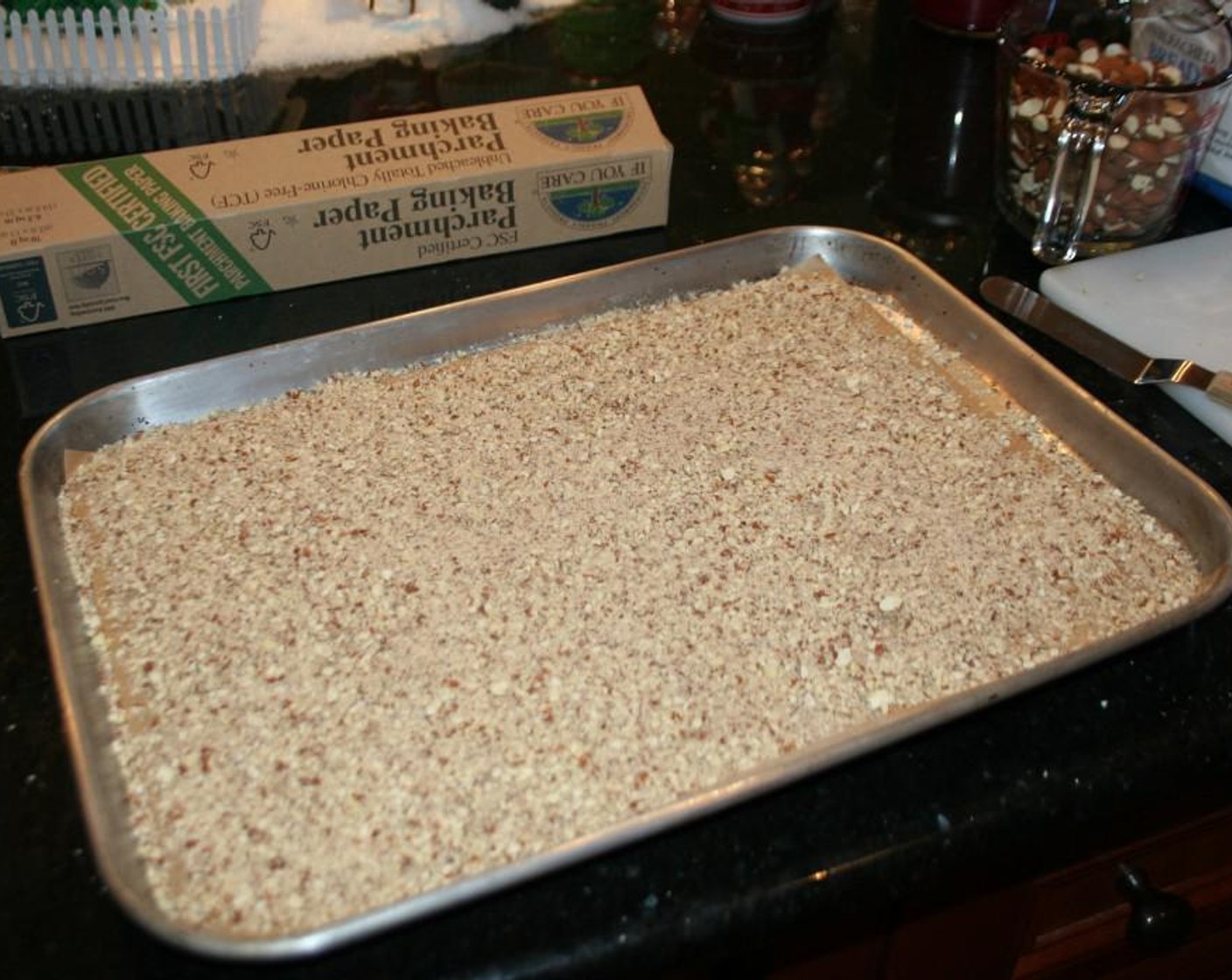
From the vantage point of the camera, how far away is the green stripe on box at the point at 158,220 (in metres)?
0.84

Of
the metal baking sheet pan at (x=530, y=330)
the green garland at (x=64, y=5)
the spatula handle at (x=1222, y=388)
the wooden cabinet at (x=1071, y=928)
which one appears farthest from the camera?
the green garland at (x=64, y=5)

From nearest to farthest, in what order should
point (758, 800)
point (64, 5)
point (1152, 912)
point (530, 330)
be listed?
point (758, 800)
point (1152, 912)
point (530, 330)
point (64, 5)

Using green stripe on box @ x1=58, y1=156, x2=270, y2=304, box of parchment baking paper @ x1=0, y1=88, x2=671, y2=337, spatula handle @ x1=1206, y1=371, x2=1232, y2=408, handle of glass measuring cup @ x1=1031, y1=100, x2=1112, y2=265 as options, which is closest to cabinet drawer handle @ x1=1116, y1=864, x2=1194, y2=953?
spatula handle @ x1=1206, y1=371, x2=1232, y2=408

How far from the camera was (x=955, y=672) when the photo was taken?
0.65 meters

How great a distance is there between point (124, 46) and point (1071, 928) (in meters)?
1.02

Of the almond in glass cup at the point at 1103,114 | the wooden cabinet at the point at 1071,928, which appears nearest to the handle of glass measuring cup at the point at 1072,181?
the almond in glass cup at the point at 1103,114

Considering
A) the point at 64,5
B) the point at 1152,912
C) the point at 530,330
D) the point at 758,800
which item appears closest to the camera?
the point at 758,800

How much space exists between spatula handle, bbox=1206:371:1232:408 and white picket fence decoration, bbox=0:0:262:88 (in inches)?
33.4

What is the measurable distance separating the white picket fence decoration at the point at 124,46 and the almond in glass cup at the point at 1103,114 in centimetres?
66

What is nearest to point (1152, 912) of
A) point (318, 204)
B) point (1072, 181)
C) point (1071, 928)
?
point (1071, 928)

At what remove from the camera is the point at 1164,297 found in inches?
36.0

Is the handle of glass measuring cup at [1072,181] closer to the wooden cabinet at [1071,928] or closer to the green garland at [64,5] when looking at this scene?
the wooden cabinet at [1071,928]

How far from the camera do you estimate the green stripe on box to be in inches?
33.1

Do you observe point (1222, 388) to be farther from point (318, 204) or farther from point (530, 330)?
point (318, 204)
